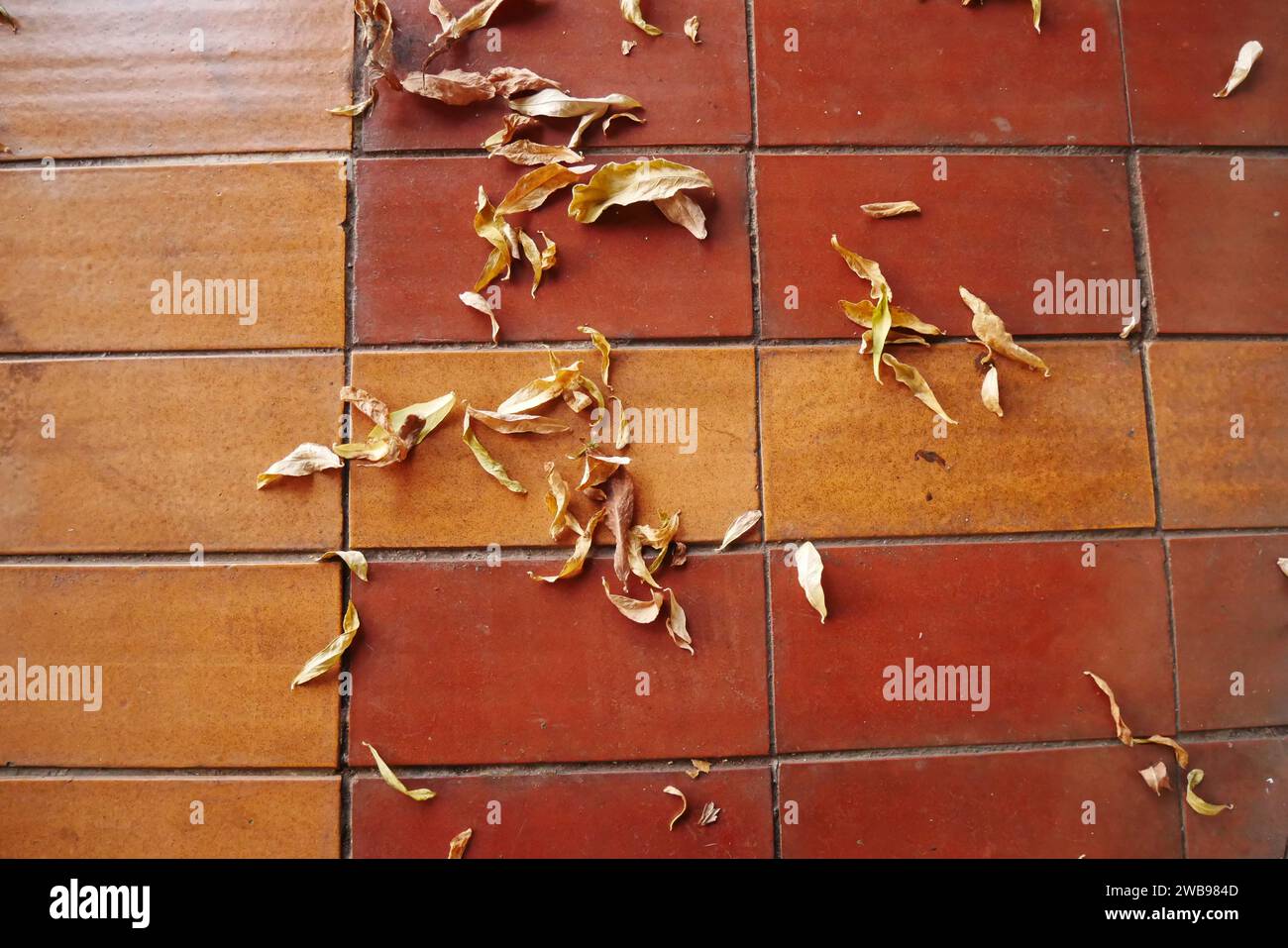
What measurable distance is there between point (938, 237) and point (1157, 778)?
854 mm

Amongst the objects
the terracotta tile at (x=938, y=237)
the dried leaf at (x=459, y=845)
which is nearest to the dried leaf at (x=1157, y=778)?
the terracotta tile at (x=938, y=237)

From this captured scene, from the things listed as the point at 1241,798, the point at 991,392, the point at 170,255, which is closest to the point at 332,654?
the point at 170,255

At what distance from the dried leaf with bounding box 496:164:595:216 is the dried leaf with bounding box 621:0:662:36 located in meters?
0.23

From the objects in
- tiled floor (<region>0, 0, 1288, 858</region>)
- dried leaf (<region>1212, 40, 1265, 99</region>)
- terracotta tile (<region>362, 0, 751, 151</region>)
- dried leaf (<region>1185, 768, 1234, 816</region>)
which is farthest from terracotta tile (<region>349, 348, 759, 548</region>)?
dried leaf (<region>1212, 40, 1265, 99</region>)

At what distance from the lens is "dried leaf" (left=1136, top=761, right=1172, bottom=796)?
1.07m

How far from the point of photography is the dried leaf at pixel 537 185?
1.08 m

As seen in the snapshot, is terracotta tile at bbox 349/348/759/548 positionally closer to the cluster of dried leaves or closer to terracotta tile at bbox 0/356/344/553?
terracotta tile at bbox 0/356/344/553

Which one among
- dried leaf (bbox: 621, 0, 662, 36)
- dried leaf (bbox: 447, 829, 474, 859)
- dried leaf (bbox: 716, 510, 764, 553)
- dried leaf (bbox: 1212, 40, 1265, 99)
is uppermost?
dried leaf (bbox: 621, 0, 662, 36)

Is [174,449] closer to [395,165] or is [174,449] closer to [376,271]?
[376,271]

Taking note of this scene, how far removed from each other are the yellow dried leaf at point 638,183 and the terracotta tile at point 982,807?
853 mm

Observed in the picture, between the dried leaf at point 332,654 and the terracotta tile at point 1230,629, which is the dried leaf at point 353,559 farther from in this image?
the terracotta tile at point 1230,629

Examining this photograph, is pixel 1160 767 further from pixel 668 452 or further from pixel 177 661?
pixel 177 661

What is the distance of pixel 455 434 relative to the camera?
1.08m
